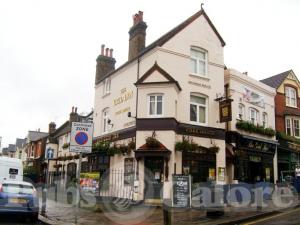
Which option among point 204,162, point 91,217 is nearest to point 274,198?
point 204,162

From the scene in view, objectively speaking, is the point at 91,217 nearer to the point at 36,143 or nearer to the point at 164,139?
the point at 164,139

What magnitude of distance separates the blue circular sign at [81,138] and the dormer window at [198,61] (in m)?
11.6

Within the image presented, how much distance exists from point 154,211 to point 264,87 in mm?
15211

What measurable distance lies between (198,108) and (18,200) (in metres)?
12.4

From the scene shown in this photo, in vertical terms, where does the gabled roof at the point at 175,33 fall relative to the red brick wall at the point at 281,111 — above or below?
above

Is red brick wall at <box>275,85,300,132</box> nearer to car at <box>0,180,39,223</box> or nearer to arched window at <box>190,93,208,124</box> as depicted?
arched window at <box>190,93,208,124</box>

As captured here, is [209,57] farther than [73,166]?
No

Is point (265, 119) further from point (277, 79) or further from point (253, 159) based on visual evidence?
point (277, 79)

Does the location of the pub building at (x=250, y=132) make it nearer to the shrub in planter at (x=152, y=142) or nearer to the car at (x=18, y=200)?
the shrub in planter at (x=152, y=142)

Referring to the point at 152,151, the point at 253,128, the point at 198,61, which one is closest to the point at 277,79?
the point at 253,128

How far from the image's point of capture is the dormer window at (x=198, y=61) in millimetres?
22469

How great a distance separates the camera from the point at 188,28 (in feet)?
73.4

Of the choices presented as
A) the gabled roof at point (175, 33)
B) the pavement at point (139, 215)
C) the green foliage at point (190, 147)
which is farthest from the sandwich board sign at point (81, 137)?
the gabled roof at point (175, 33)

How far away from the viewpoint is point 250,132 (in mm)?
25000
